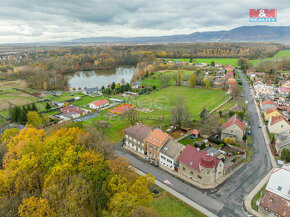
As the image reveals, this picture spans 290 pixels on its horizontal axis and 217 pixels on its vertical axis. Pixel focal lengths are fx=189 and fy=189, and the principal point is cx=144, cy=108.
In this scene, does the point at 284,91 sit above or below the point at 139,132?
above

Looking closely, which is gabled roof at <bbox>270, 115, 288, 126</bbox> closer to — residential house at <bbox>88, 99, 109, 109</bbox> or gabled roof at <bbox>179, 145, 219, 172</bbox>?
gabled roof at <bbox>179, 145, 219, 172</bbox>

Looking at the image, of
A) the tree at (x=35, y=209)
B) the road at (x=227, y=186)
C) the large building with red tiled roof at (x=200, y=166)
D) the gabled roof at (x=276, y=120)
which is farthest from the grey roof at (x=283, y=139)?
the tree at (x=35, y=209)

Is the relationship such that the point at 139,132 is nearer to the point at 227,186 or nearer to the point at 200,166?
the point at 200,166

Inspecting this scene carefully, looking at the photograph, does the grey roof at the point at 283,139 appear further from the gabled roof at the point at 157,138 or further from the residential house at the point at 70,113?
the residential house at the point at 70,113

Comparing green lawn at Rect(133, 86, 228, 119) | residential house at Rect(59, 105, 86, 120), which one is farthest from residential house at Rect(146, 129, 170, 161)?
residential house at Rect(59, 105, 86, 120)

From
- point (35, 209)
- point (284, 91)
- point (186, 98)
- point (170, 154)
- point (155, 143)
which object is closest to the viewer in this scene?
point (35, 209)

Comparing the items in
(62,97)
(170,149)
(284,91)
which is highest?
(284,91)

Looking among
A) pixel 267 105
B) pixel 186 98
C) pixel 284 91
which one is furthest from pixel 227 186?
pixel 284 91

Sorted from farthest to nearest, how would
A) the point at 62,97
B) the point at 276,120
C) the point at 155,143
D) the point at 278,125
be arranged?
the point at 62,97, the point at 276,120, the point at 278,125, the point at 155,143

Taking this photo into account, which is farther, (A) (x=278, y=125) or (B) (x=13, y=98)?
→ (B) (x=13, y=98)
